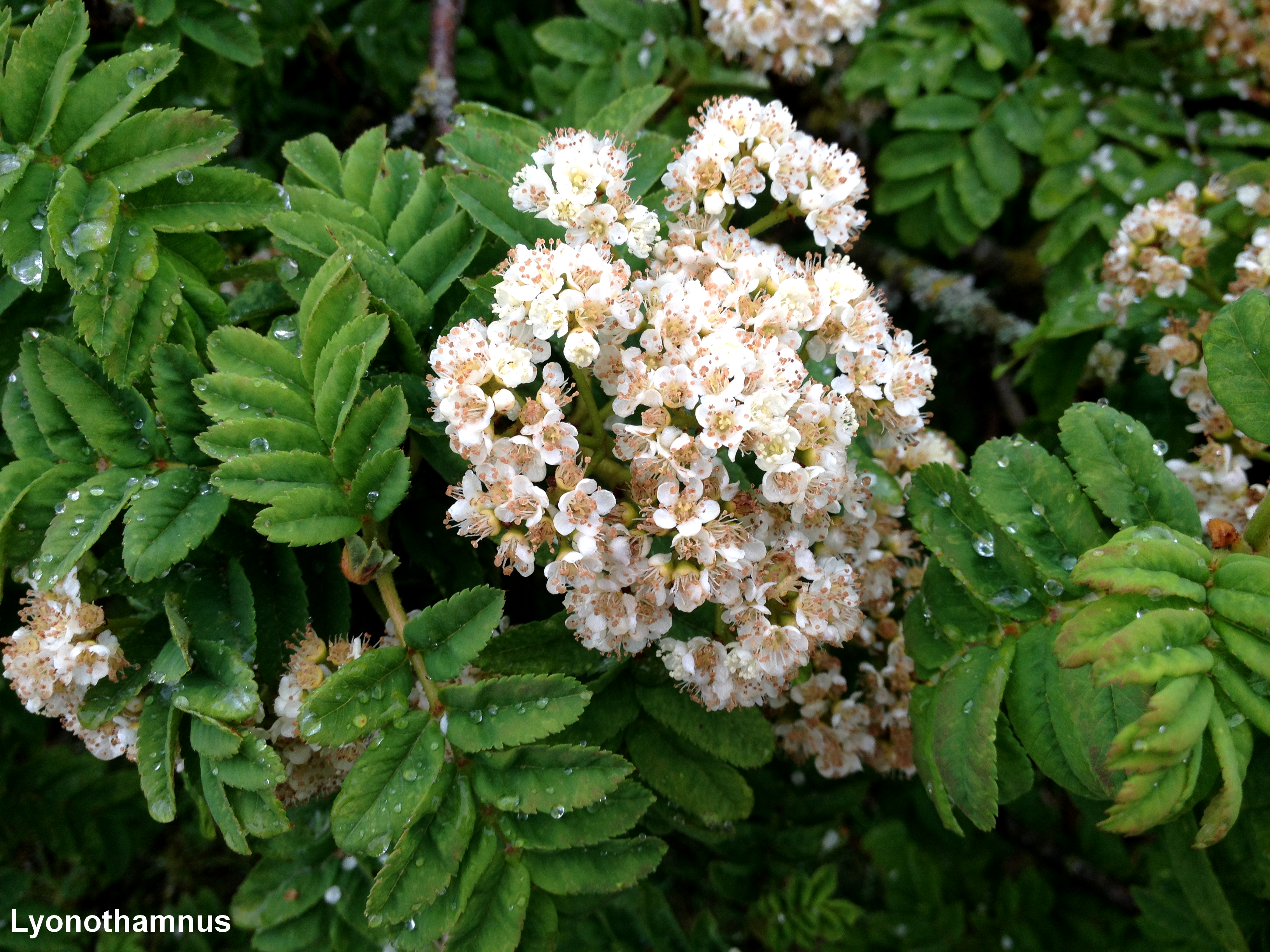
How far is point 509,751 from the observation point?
4.56 ft

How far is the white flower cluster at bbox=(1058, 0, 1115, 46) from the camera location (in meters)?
2.57

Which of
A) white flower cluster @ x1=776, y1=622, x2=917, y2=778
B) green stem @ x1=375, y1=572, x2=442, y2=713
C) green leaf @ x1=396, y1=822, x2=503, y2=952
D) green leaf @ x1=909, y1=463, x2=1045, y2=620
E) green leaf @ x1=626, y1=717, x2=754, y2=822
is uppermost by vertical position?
green leaf @ x1=909, y1=463, x2=1045, y2=620

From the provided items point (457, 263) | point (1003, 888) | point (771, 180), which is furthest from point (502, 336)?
point (1003, 888)

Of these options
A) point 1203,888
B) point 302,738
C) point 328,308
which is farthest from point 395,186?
point 1203,888

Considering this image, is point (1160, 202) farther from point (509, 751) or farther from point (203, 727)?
point (203, 727)

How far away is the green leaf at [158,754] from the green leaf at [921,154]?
7.89 feet

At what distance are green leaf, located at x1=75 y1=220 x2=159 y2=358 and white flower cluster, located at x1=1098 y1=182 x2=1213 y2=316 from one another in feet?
7.10

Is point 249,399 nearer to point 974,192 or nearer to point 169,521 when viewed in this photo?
point 169,521

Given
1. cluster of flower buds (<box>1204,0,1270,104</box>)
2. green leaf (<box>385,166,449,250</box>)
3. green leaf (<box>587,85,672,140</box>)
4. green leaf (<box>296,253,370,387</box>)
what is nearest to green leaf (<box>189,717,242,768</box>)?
green leaf (<box>296,253,370,387</box>)

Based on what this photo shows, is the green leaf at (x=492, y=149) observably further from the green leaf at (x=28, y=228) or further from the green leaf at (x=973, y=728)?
Result: the green leaf at (x=973, y=728)

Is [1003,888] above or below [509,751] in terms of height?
below

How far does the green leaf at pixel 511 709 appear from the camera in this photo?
1.34 m

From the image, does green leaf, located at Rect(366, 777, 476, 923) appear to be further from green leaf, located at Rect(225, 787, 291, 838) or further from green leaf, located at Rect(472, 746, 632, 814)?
green leaf, located at Rect(225, 787, 291, 838)

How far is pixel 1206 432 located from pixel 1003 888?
57.3 inches
